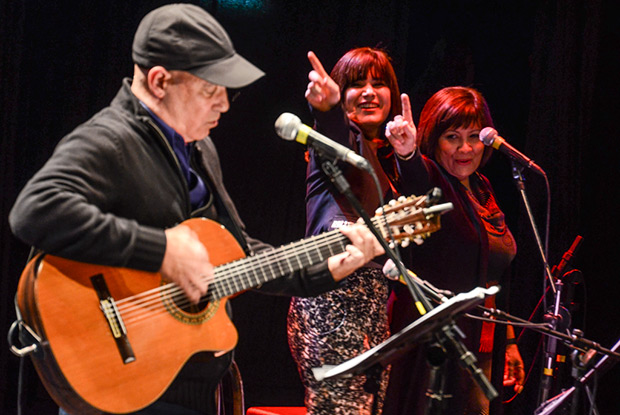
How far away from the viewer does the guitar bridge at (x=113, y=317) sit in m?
1.77

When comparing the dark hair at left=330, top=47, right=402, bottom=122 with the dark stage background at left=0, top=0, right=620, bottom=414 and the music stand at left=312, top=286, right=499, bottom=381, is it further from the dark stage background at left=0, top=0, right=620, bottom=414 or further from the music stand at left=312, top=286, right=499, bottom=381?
the music stand at left=312, top=286, right=499, bottom=381

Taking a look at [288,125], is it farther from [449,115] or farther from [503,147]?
[449,115]

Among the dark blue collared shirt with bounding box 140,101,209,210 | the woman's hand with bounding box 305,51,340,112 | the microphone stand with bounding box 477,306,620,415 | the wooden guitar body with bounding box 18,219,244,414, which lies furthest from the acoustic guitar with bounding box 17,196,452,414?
the microphone stand with bounding box 477,306,620,415

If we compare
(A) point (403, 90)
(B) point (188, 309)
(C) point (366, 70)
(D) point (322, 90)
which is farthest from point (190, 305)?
(A) point (403, 90)

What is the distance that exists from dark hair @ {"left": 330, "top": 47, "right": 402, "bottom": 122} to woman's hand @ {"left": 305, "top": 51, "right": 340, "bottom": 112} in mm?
515

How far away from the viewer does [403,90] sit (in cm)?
461

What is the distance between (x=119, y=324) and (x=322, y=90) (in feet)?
3.94

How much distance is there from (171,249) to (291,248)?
45 cm

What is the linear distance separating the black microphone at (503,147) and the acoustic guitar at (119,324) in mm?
1697

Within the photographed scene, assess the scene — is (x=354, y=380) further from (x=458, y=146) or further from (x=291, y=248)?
(x=458, y=146)

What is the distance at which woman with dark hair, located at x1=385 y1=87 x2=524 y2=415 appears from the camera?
10.2ft

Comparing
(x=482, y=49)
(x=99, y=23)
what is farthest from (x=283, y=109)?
(x=482, y=49)

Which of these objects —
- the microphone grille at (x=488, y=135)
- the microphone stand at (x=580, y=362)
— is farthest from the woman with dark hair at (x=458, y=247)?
the microphone stand at (x=580, y=362)

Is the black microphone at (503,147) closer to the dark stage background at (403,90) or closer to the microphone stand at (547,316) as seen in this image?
the microphone stand at (547,316)
